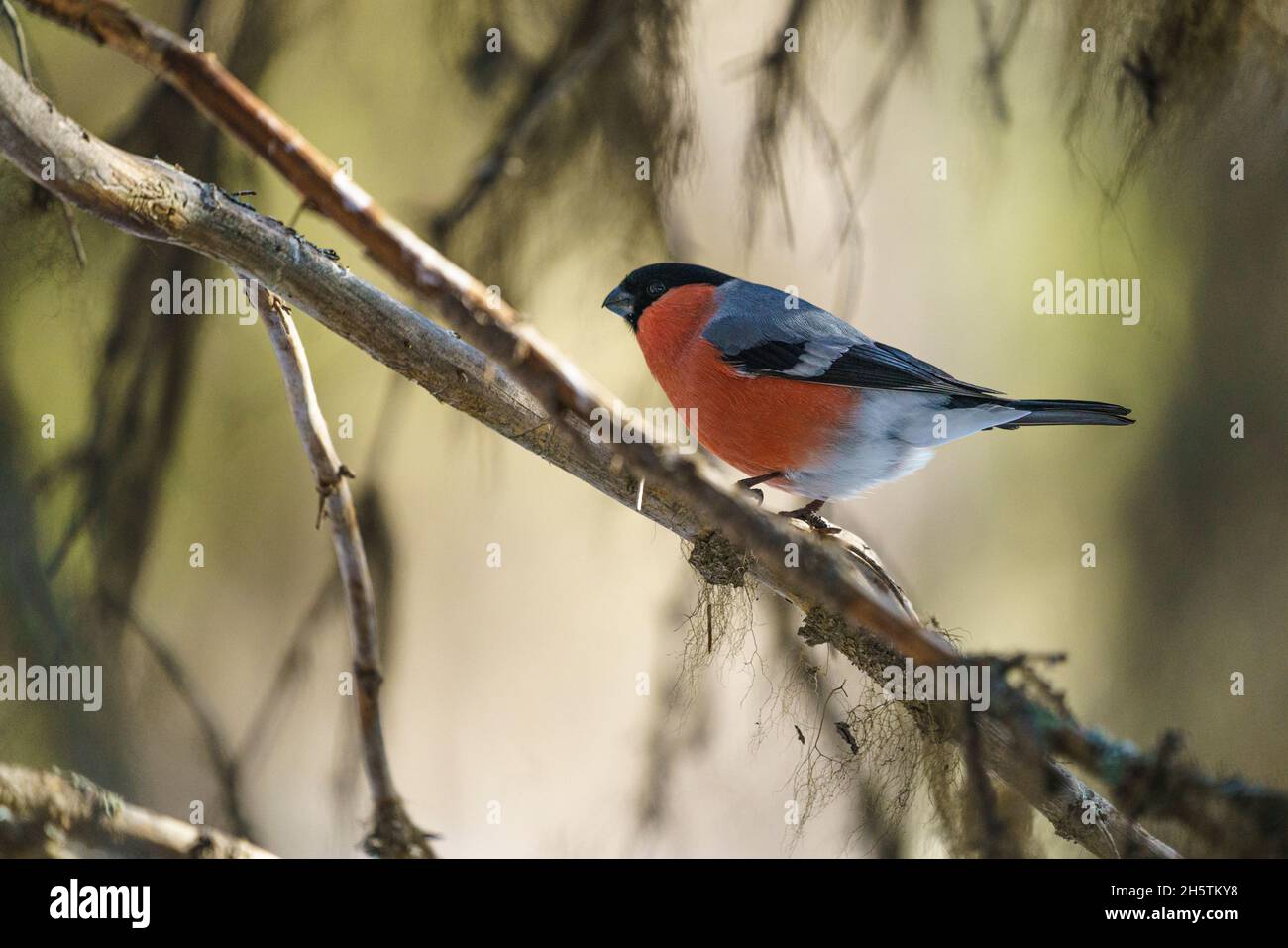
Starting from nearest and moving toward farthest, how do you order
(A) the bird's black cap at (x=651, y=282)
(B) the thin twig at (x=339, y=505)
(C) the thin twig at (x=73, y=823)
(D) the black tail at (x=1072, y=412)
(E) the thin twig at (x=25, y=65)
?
(C) the thin twig at (x=73, y=823), (E) the thin twig at (x=25, y=65), (B) the thin twig at (x=339, y=505), (D) the black tail at (x=1072, y=412), (A) the bird's black cap at (x=651, y=282)

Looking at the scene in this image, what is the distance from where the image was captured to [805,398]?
2096mm

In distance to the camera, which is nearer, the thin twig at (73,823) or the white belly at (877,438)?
the thin twig at (73,823)

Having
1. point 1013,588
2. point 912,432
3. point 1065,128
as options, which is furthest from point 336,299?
point 1013,588

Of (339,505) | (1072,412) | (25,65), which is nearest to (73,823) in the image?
(339,505)

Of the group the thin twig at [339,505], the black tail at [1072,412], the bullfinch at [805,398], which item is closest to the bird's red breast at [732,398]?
the bullfinch at [805,398]

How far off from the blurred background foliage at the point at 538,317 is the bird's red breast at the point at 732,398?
144mm

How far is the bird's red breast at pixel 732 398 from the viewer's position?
2.09m

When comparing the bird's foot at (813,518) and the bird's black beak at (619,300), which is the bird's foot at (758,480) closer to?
the bird's foot at (813,518)

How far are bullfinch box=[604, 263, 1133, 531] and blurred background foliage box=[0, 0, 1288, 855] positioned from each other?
0.16 m

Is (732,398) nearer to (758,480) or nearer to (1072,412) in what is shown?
(758,480)

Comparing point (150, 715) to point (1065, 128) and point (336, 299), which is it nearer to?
point (336, 299)

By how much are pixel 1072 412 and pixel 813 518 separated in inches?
21.2

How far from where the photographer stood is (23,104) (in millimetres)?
1250

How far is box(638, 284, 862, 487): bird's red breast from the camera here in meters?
2.09
